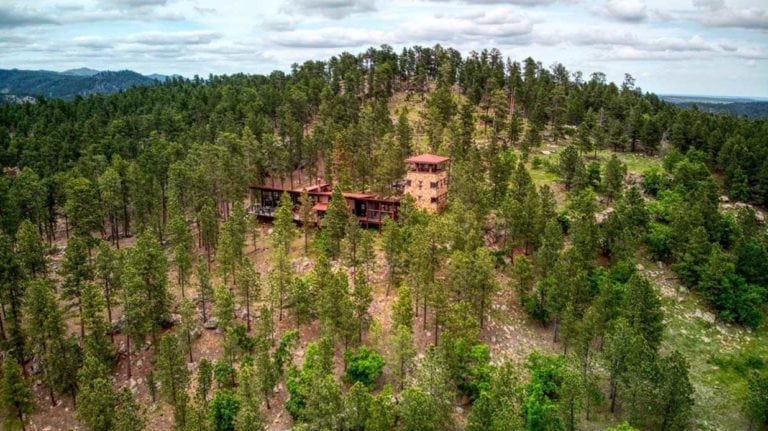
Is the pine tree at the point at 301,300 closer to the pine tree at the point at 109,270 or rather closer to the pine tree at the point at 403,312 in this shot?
the pine tree at the point at 403,312

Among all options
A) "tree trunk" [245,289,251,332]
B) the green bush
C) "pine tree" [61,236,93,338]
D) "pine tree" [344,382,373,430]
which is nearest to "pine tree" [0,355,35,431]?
"pine tree" [61,236,93,338]

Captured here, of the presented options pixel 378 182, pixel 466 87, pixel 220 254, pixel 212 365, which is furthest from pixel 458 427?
pixel 466 87

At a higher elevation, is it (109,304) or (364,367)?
(109,304)

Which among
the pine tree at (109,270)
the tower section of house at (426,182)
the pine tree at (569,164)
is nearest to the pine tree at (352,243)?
the tower section of house at (426,182)

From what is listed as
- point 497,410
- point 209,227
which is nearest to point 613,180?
point 497,410

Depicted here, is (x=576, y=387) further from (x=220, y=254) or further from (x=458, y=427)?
(x=220, y=254)

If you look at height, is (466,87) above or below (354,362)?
above

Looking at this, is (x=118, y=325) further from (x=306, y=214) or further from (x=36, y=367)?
(x=306, y=214)
